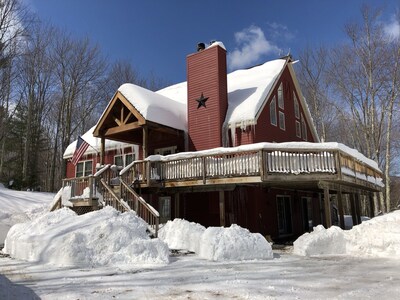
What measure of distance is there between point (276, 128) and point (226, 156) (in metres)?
6.71

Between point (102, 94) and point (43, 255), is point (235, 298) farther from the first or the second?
point (102, 94)

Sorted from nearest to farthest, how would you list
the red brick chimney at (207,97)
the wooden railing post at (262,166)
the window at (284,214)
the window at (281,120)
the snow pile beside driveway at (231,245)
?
the snow pile beside driveway at (231,245) → the wooden railing post at (262,166) → the red brick chimney at (207,97) → the window at (284,214) → the window at (281,120)

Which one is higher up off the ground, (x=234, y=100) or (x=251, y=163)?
(x=234, y=100)

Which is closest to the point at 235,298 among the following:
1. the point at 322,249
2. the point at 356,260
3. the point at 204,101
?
the point at 356,260

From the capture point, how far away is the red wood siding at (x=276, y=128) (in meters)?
16.8

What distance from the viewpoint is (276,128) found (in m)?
19.6

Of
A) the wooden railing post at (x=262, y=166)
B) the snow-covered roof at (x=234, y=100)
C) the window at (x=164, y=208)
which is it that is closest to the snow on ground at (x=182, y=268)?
the wooden railing post at (x=262, y=166)

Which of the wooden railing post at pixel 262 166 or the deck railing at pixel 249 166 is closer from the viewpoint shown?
the wooden railing post at pixel 262 166

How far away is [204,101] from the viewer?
58.6 ft

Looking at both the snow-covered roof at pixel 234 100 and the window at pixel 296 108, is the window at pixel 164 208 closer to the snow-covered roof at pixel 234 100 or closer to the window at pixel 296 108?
the snow-covered roof at pixel 234 100

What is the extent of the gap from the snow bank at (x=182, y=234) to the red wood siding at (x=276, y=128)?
5.89 meters

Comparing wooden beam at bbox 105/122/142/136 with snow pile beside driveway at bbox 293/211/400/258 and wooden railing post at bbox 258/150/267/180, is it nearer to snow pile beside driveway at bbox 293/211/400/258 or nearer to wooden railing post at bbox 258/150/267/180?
wooden railing post at bbox 258/150/267/180

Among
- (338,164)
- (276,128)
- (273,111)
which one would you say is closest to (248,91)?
(273,111)

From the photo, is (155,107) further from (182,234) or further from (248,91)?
(182,234)
